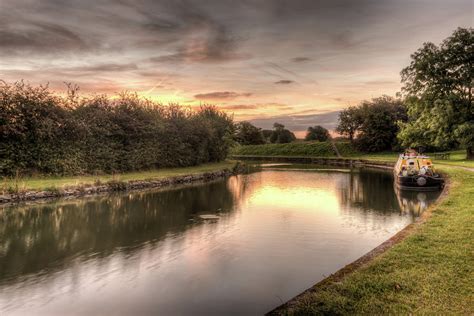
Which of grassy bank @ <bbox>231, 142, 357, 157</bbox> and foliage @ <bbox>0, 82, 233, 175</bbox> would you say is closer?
foliage @ <bbox>0, 82, 233, 175</bbox>

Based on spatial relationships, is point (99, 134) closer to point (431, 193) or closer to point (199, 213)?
point (199, 213)

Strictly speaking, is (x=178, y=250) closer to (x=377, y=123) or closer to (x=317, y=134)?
(x=377, y=123)

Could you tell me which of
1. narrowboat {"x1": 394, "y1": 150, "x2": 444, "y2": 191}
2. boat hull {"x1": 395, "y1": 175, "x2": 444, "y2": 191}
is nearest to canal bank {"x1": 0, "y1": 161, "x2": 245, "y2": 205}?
narrowboat {"x1": 394, "y1": 150, "x2": 444, "y2": 191}

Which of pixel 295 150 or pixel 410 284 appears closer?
pixel 410 284

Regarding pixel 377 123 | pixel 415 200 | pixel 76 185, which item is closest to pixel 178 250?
pixel 76 185

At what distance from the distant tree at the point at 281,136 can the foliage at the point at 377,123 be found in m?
29.7

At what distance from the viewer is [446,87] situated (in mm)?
32844

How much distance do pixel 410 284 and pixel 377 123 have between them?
176 ft

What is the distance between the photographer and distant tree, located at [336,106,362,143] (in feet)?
197

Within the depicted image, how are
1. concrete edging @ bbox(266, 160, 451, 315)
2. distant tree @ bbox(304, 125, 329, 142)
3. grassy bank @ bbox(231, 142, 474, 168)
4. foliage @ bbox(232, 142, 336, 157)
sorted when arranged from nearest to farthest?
concrete edging @ bbox(266, 160, 451, 315)
grassy bank @ bbox(231, 142, 474, 168)
foliage @ bbox(232, 142, 336, 157)
distant tree @ bbox(304, 125, 329, 142)

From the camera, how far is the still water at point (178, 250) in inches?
238

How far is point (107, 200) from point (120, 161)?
8223mm

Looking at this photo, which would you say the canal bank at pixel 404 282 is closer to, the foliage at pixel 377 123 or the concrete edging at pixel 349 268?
the concrete edging at pixel 349 268

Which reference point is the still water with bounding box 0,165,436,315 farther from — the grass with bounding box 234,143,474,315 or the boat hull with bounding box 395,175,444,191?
the boat hull with bounding box 395,175,444,191
